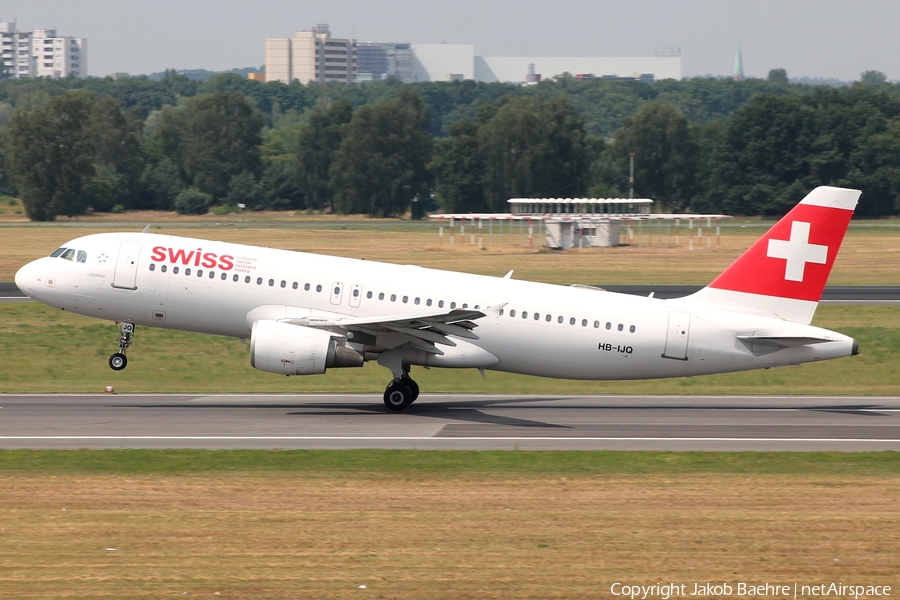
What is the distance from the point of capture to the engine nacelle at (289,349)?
95.5 feet

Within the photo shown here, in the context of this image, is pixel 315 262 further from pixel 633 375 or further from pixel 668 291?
pixel 668 291

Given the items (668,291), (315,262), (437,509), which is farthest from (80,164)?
(437,509)

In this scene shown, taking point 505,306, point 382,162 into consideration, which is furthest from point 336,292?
point 382,162

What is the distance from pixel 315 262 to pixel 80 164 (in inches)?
4455

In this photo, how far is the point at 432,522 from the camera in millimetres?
18859

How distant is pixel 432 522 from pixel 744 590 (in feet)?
17.8

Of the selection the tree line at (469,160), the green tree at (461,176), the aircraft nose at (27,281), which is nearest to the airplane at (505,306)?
the aircraft nose at (27,281)

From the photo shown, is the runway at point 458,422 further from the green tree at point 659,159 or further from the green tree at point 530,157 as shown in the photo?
the green tree at point 659,159

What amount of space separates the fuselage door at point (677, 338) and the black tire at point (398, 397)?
7.03 m

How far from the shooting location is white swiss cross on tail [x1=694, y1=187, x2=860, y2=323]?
102 feet

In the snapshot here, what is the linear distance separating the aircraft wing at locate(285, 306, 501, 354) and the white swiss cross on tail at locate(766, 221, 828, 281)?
806 cm

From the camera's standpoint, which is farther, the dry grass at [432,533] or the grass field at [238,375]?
the grass field at [238,375]

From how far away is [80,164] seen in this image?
136375 millimetres

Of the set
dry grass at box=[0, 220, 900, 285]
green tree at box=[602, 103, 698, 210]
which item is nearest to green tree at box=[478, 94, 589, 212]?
green tree at box=[602, 103, 698, 210]
